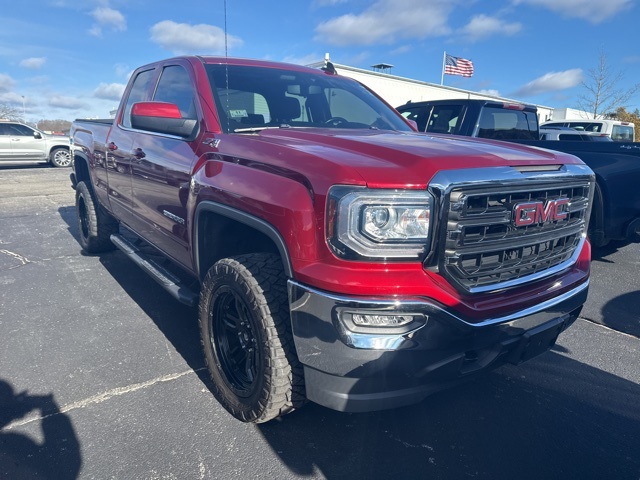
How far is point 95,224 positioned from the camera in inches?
215

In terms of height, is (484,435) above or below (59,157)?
below

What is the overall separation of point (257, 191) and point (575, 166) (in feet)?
5.61

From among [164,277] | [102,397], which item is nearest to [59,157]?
[164,277]

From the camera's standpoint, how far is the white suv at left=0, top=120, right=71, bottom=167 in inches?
613

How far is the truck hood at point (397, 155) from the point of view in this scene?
191 cm

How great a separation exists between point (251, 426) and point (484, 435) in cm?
126

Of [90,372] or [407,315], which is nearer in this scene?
[407,315]

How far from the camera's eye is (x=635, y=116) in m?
28.7

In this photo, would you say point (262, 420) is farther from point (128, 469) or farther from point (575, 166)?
point (575, 166)

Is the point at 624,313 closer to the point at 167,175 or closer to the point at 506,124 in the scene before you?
the point at 506,124

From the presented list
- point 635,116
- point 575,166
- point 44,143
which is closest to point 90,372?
point 575,166

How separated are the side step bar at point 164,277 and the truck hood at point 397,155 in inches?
46.5

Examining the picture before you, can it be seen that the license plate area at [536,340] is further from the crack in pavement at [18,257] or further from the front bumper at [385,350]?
the crack in pavement at [18,257]

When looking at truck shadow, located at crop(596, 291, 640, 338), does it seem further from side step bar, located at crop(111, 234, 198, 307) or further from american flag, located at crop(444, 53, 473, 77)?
american flag, located at crop(444, 53, 473, 77)
